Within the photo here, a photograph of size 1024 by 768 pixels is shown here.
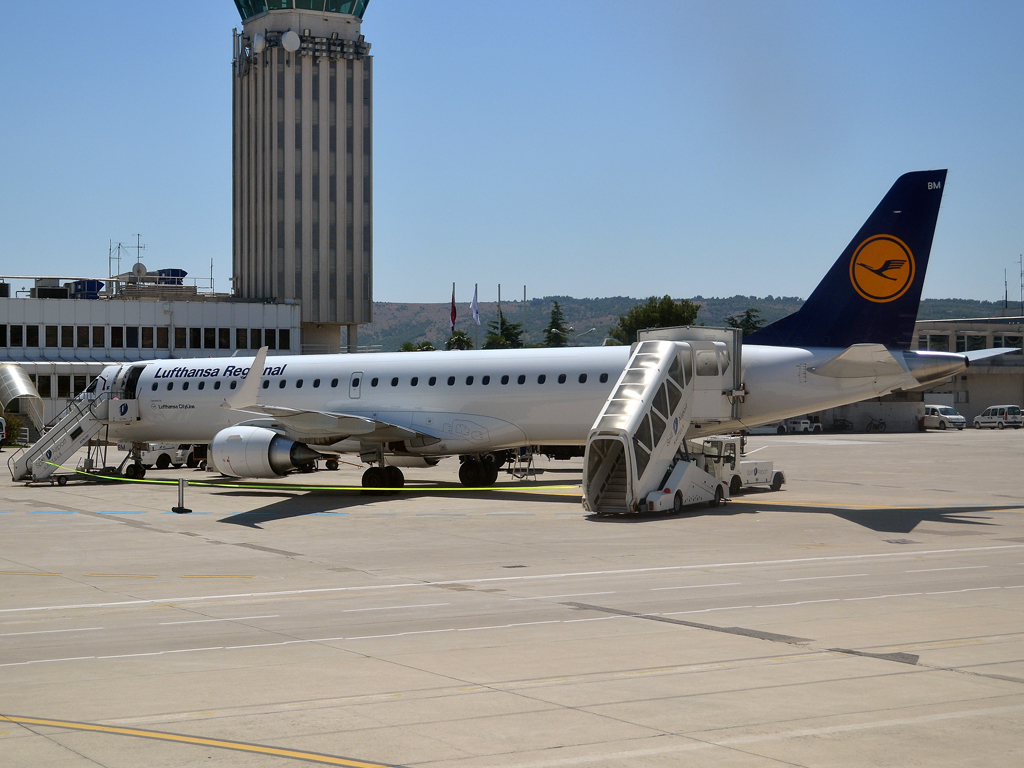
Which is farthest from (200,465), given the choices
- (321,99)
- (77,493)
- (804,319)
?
(321,99)

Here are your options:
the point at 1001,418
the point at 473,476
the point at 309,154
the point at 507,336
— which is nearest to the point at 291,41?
the point at 309,154

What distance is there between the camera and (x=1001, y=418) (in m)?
87.7

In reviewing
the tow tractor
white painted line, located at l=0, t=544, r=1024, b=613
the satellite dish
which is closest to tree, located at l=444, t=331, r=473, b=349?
the satellite dish

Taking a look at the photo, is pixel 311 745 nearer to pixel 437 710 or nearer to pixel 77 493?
pixel 437 710

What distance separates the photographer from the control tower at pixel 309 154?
94000 millimetres

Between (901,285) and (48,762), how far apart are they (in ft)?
80.9

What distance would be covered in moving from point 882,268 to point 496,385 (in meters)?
11.5

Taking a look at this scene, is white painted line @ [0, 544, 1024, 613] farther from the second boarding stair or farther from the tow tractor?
the second boarding stair

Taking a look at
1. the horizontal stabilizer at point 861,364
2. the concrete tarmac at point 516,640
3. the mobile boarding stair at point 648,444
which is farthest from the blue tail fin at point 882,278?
the concrete tarmac at point 516,640

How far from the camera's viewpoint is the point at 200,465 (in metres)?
46.3

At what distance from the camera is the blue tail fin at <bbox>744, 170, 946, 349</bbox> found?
26.8m

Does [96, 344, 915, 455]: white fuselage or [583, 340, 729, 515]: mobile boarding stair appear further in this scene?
[96, 344, 915, 455]: white fuselage

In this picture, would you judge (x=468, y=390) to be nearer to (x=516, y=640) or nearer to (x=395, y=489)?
(x=395, y=489)

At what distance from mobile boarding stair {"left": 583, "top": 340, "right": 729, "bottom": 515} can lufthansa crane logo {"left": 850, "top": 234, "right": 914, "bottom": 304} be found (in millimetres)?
4938
